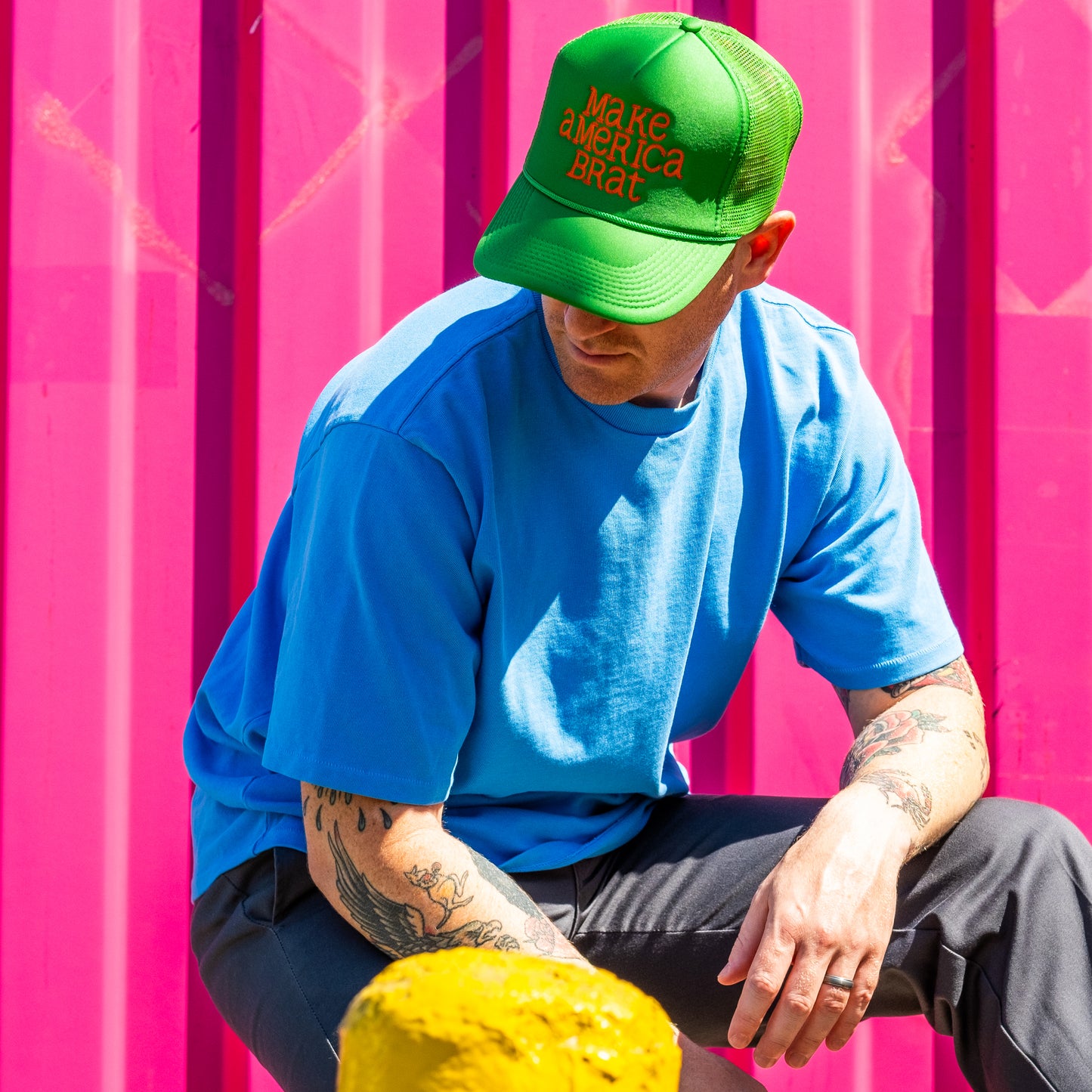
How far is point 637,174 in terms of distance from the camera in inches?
53.1

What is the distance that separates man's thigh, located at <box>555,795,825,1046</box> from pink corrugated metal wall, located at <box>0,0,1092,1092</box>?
0.54 meters

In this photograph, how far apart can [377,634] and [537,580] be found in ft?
0.73

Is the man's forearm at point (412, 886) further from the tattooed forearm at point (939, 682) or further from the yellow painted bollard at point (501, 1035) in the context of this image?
the yellow painted bollard at point (501, 1035)

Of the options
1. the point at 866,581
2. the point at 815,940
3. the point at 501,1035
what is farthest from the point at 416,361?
the point at 501,1035

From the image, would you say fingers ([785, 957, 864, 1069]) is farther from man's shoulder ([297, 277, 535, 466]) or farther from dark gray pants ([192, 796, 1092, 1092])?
man's shoulder ([297, 277, 535, 466])

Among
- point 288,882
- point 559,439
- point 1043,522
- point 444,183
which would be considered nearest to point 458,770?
point 288,882

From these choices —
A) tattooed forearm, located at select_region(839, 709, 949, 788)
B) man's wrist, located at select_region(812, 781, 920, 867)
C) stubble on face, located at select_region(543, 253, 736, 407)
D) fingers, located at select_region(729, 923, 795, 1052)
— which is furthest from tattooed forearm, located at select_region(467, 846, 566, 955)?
stubble on face, located at select_region(543, 253, 736, 407)

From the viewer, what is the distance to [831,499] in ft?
5.52

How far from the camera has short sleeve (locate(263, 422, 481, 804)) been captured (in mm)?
1361

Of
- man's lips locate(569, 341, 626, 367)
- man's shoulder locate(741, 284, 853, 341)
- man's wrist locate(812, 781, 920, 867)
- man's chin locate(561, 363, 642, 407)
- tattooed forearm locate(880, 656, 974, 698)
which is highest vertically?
man's shoulder locate(741, 284, 853, 341)

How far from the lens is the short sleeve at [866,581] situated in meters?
1.67

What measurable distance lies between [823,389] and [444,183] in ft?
2.62

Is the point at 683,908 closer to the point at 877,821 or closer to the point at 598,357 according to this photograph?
the point at 877,821

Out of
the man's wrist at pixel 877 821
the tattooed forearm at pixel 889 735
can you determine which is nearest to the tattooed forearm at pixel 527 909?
the man's wrist at pixel 877 821
